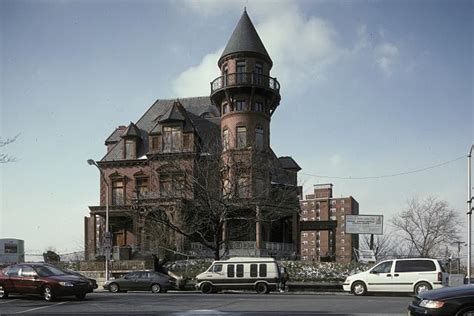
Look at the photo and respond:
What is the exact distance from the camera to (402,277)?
22.1 metres

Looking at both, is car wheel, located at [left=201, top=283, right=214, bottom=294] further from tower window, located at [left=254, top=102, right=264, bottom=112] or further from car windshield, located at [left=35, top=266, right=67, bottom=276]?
tower window, located at [left=254, top=102, right=264, bottom=112]

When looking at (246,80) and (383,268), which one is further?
(246,80)

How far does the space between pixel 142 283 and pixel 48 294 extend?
34.2 feet

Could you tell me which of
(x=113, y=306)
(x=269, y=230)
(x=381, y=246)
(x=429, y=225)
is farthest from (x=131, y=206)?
(x=381, y=246)

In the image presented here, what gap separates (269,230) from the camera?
48562mm

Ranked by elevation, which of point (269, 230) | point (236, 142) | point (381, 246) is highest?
point (236, 142)

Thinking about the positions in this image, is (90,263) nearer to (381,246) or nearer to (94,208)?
(94,208)

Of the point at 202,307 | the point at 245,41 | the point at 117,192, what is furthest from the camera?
the point at 117,192

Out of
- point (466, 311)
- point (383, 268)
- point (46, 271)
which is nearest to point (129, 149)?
point (46, 271)

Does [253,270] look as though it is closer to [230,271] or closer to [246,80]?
[230,271]

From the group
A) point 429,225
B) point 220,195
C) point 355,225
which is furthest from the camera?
point 429,225

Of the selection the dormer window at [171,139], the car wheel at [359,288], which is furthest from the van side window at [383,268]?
the dormer window at [171,139]

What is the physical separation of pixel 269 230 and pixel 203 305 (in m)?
32.6

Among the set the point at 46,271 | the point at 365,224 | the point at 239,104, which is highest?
the point at 239,104
